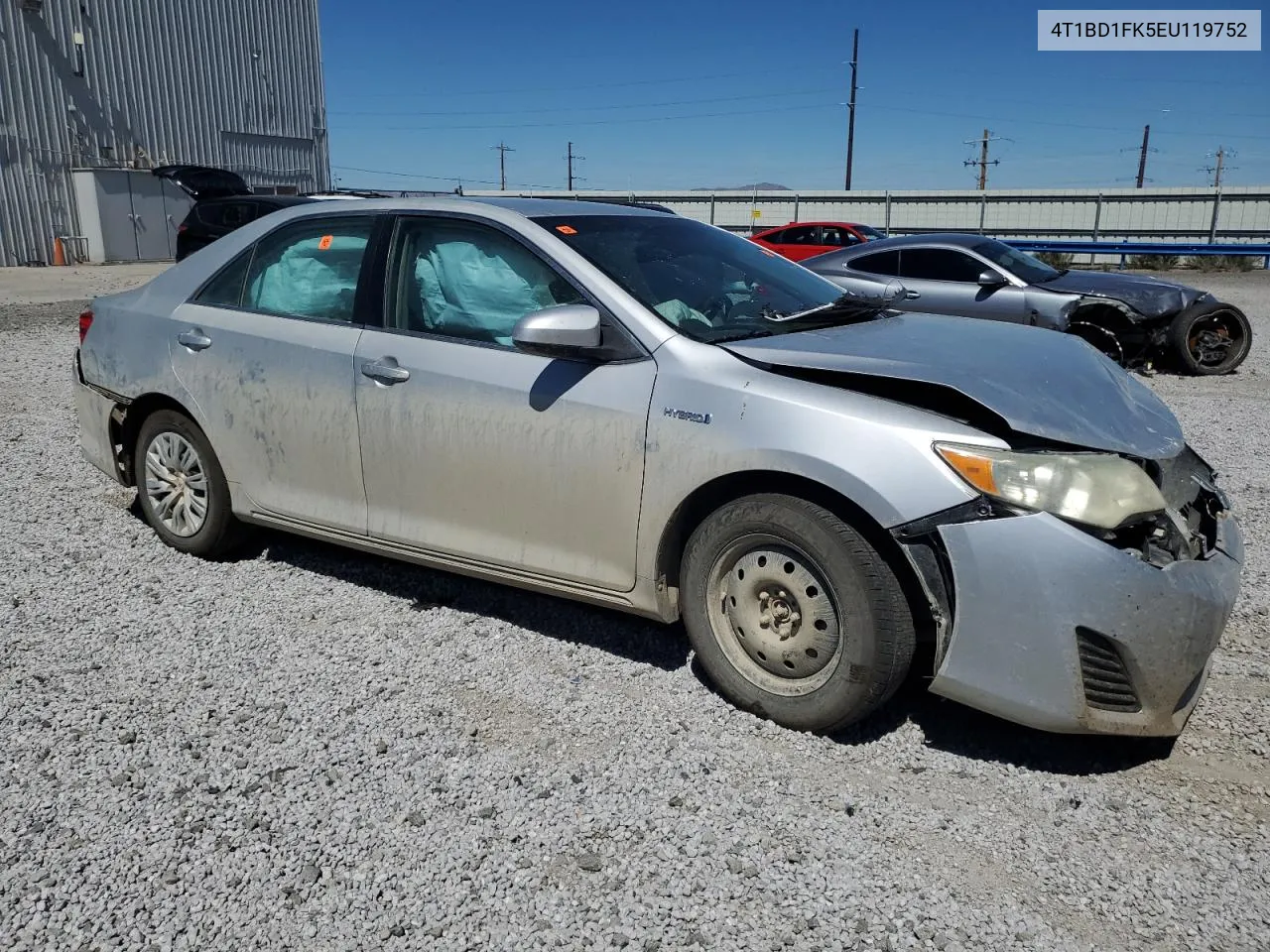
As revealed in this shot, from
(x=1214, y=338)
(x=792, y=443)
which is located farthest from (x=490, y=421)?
(x=1214, y=338)

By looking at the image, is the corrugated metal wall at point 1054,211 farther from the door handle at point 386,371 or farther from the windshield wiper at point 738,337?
the windshield wiper at point 738,337

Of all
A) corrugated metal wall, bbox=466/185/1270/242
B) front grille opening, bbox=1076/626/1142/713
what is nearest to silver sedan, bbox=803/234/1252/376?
front grille opening, bbox=1076/626/1142/713

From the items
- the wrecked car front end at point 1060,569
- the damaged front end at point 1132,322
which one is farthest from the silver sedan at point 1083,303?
the wrecked car front end at point 1060,569

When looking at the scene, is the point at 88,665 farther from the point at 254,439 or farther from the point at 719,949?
the point at 719,949

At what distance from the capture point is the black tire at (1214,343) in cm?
1011

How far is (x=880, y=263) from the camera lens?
35.5 ft

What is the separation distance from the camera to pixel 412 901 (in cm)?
249

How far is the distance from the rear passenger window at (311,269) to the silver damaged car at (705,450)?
0.06 feet

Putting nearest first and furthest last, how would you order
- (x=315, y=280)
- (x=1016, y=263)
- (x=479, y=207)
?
(x=479, y=207) < (x=315, y=280) < (x=1016, y=263)

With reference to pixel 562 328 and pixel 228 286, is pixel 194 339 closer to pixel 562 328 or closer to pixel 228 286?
pixel 228 286

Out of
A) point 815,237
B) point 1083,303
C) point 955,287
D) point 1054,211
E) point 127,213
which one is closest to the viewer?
point 1083,303

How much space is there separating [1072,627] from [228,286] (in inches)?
145

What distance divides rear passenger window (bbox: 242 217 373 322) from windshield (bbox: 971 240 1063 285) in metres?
7.72

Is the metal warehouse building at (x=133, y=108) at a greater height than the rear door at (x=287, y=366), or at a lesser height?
greater
